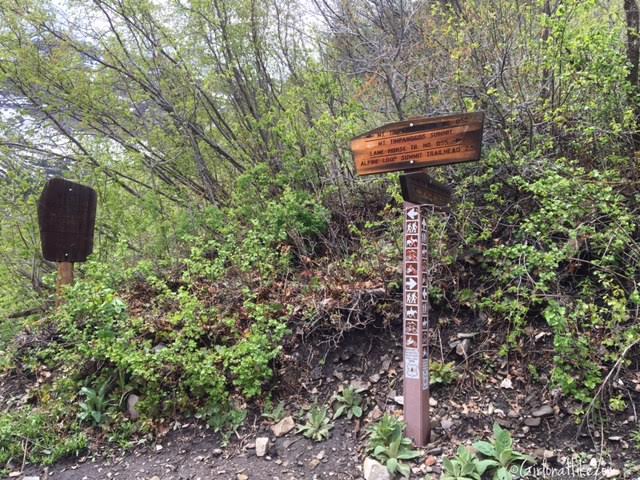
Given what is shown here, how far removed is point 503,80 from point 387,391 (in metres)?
3.31

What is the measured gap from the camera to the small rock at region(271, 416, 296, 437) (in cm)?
333

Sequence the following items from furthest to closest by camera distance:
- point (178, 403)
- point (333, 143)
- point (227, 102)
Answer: point (227, 102) → point (333, 143) → point (178, 403)

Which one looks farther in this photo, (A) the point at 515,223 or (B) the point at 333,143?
(B) the point at 333,143

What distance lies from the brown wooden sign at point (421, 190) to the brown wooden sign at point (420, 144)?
106mm

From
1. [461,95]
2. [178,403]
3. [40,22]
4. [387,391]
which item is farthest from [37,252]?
[461,95]

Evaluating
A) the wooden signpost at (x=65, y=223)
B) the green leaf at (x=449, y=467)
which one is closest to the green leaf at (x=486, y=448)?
the green leaf at (x=449, y=467)

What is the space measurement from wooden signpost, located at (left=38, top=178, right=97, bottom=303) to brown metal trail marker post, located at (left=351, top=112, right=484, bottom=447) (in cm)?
384

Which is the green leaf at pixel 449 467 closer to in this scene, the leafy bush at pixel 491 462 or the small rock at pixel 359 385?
the leafy bush at pixel 491 462

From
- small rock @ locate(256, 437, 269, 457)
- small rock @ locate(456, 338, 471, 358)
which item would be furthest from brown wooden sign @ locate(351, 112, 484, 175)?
small rock @ locate(256, 437, 269, 457)

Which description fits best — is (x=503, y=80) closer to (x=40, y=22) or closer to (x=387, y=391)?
(x=387, y=391)

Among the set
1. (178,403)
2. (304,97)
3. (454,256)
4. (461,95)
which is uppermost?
(304,97)

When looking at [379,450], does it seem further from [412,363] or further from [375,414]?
[412,363]

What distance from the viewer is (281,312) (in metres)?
4.09

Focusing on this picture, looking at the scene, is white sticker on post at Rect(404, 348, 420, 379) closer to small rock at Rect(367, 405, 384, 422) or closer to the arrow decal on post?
small rock at Rect(367, 405, 384, 422)
